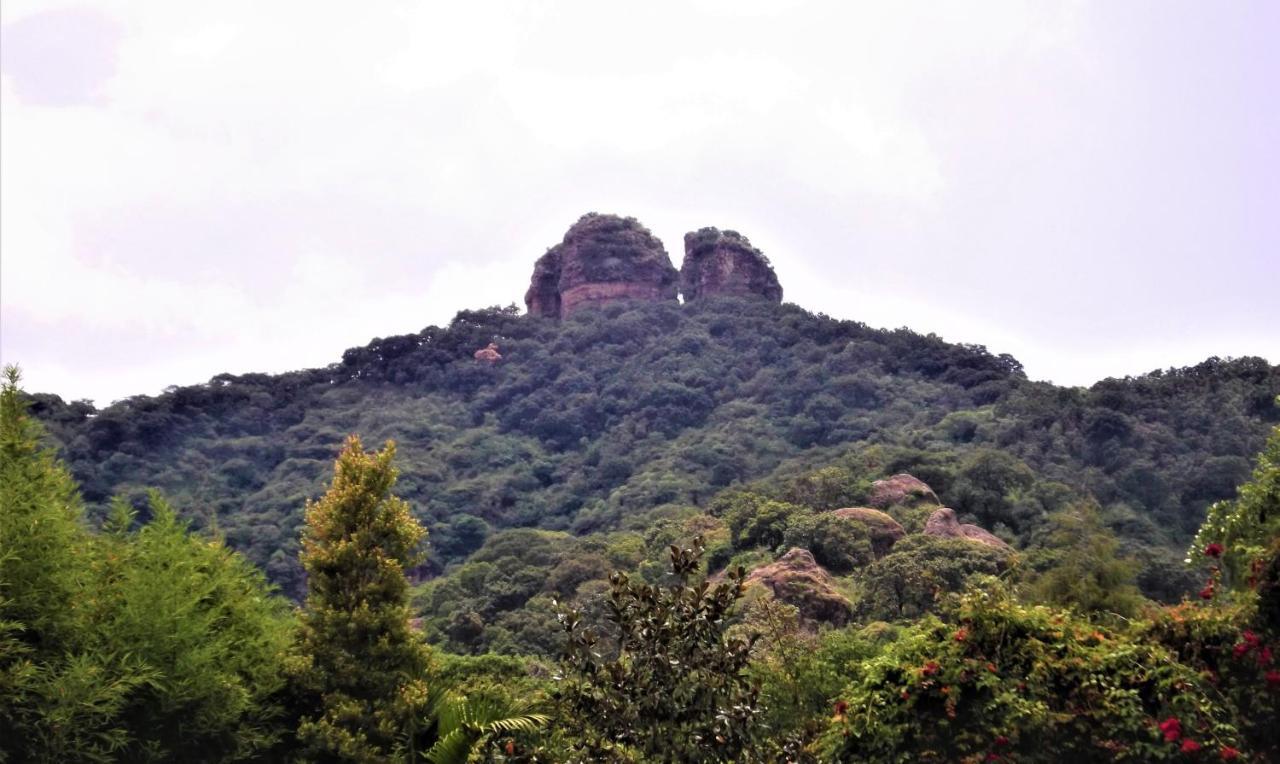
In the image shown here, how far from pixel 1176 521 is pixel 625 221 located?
51320mm

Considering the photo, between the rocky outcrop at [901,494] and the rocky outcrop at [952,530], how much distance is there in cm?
287

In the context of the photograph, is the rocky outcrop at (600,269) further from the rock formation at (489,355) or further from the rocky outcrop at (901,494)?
the rocky outcrop at (901,494)

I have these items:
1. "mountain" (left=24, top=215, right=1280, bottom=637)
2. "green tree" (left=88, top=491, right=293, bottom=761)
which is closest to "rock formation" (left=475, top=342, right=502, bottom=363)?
"mountain" (left=24, top=215, right=1280, bottom=637)

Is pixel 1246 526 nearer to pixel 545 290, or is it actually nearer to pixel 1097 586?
pixel 1097 586

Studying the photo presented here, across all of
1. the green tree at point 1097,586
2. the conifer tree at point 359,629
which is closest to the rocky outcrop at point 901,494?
the green tree at point 1097,586

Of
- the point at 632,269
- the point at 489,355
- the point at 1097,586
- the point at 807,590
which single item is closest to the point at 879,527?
the point at 807,590

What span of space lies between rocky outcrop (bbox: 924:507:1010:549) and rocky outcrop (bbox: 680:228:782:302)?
4658cm

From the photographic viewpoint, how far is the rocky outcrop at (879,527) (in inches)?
1150

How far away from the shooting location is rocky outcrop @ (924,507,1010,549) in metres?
28.9

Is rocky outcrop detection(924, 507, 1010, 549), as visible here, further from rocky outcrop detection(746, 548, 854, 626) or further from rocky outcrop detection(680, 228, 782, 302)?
rocky outcrop detection(680, 228, 782, 302)

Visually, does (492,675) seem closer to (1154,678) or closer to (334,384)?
(1154,678)

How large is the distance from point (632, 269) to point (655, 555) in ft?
Result: 157

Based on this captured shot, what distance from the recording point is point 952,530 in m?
29.5

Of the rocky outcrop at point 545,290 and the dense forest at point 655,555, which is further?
the rocky outcrop at point 545,290
